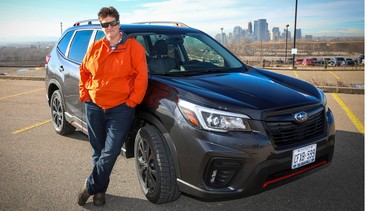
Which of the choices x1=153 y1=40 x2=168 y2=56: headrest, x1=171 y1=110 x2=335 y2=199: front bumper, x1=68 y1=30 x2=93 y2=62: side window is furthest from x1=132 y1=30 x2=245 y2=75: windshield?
x1=171 y1=110 x2=335 y2=199: front bumper

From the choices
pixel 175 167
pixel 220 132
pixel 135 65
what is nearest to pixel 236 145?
pixel 220 132

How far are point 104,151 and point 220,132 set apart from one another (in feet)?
4.01

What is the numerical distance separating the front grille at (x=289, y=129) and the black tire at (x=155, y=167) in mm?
940

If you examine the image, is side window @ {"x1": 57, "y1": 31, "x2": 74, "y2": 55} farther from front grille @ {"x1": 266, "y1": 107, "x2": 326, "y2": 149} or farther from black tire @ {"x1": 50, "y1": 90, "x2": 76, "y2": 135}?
front grille @ {"x1": 266, "y1": 107, "x2": 326, "y2": 149}

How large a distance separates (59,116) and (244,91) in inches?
144

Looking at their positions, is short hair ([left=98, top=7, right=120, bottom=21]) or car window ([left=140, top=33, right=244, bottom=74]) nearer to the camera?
short hair ([left=98, top=7, right=120, bottom=21])

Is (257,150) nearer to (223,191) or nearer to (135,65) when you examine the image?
(223,191)

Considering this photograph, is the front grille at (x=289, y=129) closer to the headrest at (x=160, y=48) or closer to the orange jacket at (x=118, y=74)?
the orange jacket at (x=118, y=74)

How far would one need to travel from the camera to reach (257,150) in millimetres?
2520

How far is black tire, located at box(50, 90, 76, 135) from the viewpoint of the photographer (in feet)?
16.9

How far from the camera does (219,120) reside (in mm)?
2588

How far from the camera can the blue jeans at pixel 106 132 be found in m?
3.01

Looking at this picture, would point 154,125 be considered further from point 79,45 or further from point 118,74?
point 79,45

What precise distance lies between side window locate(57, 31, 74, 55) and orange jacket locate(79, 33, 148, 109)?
2331mm
